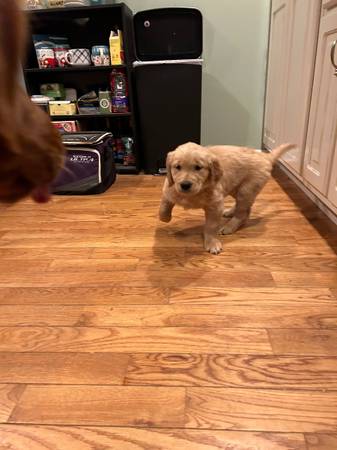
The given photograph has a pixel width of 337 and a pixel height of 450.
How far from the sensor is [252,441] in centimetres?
71

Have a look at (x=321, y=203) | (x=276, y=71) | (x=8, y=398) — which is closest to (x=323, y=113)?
(x=321, y=203)

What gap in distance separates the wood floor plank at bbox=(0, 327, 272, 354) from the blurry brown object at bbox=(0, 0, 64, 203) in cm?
51

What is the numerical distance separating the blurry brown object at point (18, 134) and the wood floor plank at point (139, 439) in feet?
1.65

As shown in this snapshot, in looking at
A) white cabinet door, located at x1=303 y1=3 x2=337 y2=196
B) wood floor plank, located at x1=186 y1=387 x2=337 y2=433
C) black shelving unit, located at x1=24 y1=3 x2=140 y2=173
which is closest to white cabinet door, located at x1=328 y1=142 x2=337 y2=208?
white cabinet door, located at x1=303 y1=3 x2=337 y2=196

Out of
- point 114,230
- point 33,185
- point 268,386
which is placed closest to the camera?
point 33,185

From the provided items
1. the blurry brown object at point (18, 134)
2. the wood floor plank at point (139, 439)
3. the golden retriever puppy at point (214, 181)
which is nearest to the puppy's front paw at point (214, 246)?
the golden retriever puppy at point (214, 181)

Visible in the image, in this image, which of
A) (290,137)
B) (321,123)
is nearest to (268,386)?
(321,123)

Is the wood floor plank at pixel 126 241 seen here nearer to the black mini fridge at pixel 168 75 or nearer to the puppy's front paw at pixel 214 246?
the puppy's front paw at pixel 214 246

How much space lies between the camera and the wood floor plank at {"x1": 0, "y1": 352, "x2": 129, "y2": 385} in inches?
33.9

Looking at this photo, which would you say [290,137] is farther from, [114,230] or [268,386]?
[268,386]

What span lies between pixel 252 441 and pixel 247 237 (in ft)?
3.10

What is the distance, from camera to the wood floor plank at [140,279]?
4.02 ft

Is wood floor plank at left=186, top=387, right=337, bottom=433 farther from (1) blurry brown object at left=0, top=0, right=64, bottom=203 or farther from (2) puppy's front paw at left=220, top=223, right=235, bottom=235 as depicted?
(2) puppy's front paw at left=220, top=223, right=235, bottom=235

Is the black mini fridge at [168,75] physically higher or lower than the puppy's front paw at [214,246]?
higher
